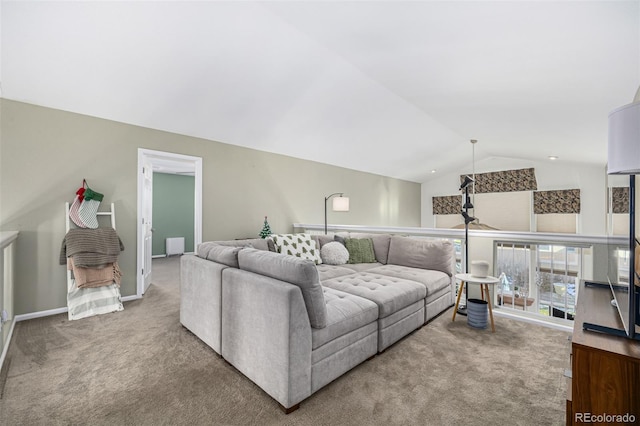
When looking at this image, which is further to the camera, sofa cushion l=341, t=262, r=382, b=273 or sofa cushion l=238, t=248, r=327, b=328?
sofa cushion l=341, t=262, r=382, b=273

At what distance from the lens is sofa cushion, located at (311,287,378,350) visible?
183cm

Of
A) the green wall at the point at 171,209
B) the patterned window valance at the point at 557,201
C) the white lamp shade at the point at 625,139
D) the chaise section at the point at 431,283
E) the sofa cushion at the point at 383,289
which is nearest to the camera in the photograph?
the white lamp shade at the point at 625,139

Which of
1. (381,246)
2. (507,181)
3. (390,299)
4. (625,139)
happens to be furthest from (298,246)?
(507,181)

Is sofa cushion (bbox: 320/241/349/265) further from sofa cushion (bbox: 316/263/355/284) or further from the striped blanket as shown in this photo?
the striped blanket

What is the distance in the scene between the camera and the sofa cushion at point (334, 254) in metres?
3.76

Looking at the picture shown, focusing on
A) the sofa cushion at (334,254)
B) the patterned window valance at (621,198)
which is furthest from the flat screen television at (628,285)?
the sofa cushion at (334,254)

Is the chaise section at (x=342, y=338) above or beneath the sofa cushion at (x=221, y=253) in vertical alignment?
beneath

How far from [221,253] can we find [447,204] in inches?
318

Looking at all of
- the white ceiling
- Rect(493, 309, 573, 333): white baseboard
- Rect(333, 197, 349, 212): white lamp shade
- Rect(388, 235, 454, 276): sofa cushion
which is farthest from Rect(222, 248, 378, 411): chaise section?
Rect(333, 197, 349, 212): white lamp shade

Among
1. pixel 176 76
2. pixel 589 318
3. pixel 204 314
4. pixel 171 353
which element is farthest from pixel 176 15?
pixel 589 318

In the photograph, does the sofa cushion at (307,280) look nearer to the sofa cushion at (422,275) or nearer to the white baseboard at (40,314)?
the sofa cushion at (422,275)

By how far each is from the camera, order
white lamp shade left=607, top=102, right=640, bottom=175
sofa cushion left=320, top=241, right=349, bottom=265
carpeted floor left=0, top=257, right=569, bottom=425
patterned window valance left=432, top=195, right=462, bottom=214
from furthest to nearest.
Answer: patterned window valance left=432, top=195, right=462, bottom=214, sofa cushion left=320, top=241, right=349, bottom=265, carpeted floor left=0, top=257, right=569, bottom=425, white lamp shade left=607, top=102, right=640, bottom=175

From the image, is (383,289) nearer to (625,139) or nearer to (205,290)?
(205,290)

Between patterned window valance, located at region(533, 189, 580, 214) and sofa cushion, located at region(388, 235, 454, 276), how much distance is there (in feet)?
17.6
